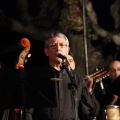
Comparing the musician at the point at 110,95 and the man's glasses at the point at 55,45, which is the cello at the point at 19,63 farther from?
the musician at the point at 110,95

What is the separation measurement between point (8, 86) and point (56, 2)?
5.12 metres

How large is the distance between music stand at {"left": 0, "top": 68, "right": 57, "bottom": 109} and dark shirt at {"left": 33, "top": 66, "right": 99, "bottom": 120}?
12cm

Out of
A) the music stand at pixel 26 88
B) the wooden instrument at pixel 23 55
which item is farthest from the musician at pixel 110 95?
the music stand at pixel 26 88

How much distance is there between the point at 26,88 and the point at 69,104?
586mm

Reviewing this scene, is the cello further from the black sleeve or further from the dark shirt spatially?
the black sleeve

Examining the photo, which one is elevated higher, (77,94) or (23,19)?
(23,19)

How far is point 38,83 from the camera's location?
458cm

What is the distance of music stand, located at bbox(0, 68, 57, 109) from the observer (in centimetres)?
457

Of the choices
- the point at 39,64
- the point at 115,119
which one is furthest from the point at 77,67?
the point at 115,119

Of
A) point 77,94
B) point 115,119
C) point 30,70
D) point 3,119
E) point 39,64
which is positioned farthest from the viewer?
point 39,64

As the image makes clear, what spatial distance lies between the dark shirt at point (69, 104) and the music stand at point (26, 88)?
0.40ft

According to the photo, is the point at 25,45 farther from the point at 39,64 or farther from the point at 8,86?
the point at 39,64

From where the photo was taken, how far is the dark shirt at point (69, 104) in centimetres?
482

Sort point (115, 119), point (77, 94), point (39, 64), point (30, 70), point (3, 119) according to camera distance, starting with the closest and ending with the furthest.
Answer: point (30, 70), point (77, 94), point (3, 119), point (115, 119), point (39, 64)
